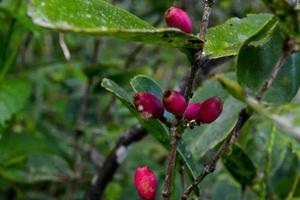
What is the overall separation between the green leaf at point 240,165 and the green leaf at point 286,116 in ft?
1.72

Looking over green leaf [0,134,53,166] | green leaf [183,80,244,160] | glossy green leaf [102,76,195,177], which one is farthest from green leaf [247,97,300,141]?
green leaf [0,134,53,166]

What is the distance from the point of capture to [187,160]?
0.81m

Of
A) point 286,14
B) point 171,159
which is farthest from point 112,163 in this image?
point 286,14

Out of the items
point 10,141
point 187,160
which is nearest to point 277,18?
point 187,160

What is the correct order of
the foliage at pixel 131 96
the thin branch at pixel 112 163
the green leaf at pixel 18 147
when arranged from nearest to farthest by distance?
the foliage at pixel 131 96, the thin branch at pixel 112 163, the green leaf at pixel 18 147

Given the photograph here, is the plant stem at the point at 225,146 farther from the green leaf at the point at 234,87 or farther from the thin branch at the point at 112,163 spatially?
the thin branch at the point at 112,163

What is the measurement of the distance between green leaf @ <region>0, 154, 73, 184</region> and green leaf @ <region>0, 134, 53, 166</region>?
0.17 ft

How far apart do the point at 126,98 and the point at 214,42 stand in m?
0.11

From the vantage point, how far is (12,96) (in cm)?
153

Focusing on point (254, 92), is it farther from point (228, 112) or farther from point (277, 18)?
point (228, 112)

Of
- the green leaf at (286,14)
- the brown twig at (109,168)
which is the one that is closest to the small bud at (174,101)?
the green leaf at (286,14)

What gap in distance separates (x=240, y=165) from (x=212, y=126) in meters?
0.08

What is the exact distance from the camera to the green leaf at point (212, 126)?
1.01m

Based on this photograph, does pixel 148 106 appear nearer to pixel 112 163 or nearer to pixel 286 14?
pixel 286 14
